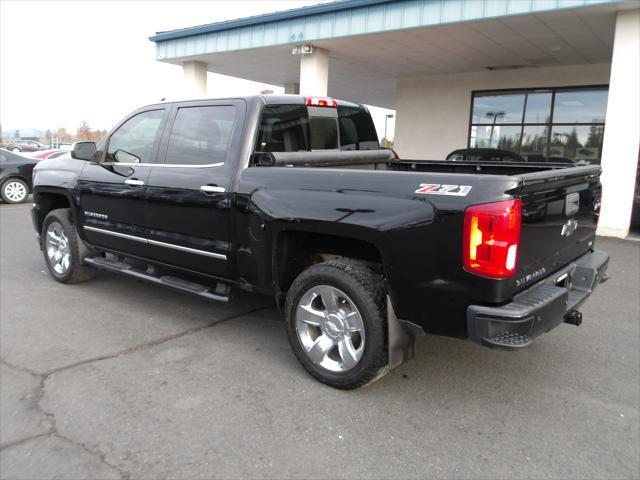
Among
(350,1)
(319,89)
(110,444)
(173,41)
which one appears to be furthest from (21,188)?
(110,444)

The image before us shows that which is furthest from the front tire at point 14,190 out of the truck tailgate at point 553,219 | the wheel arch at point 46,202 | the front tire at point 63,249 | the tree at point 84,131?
the tree at point 84,131

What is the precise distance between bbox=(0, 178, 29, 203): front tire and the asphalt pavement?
33.1 feet

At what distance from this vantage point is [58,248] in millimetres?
5941

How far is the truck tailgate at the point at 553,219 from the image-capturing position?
2914mm

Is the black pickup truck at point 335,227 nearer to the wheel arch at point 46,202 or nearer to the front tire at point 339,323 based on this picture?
the front tire at point 339,323

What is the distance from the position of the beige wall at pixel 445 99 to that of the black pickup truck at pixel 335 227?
33.9 feet

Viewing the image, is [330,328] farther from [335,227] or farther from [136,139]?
[136,139]

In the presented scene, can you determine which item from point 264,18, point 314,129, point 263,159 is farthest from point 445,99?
point 263,159

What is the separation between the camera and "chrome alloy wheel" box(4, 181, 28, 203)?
1354cm

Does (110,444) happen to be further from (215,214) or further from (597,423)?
(597,423)

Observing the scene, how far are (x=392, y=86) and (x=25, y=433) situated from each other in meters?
16.9

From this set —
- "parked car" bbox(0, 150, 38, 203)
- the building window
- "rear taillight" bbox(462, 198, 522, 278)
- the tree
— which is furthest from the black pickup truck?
the tree

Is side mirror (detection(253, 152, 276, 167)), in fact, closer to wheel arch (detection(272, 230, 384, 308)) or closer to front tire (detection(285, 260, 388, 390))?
wheel arch (detection(272, 230, 384, 308))

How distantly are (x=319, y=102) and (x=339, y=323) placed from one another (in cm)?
211
